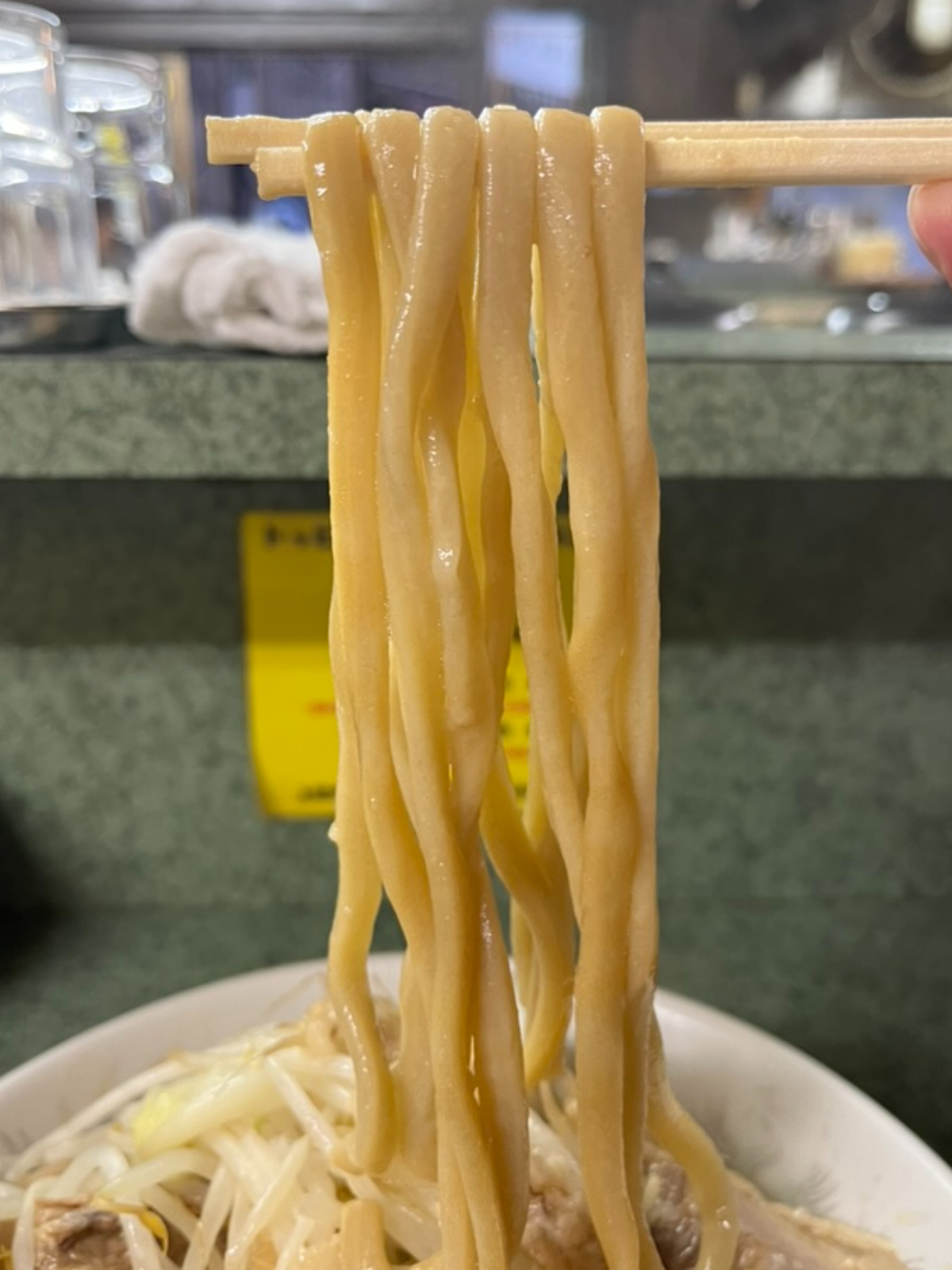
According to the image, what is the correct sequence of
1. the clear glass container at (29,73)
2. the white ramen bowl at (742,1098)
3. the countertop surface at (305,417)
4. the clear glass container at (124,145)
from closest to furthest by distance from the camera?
the white ramen bowl at (742,1098) < the countertop surface at (305,417) < the clear glass container at (29,73) < the clear glass container at (124,145)

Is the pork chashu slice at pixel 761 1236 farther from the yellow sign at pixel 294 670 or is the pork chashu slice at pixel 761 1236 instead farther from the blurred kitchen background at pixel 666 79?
the blurred kitchen background at pixel 666 79

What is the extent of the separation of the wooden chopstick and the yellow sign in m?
0.45

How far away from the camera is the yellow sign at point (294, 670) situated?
896mm

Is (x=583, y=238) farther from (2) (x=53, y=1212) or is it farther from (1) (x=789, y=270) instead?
(1) (x=789, y=270)

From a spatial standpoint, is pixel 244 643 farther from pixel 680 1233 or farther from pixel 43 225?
pixel 680 1233

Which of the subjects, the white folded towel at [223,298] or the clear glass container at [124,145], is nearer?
the white folded towel at [223,298]

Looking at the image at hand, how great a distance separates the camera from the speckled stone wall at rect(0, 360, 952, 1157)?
890 mm

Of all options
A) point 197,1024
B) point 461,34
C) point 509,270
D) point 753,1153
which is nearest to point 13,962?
point 197,1024

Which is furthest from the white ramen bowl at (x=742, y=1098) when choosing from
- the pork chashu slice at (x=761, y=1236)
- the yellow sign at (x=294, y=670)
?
the yellow sign at (x=294, y=670)

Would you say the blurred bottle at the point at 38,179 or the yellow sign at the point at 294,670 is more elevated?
the blurred bottle at the point at 38,179

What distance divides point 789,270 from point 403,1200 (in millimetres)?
2816

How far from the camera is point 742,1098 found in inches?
25.8

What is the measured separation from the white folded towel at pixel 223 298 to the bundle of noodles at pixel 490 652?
Result: 32 cm

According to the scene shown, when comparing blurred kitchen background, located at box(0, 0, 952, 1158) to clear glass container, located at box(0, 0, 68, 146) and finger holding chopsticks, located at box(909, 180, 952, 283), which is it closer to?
clear glass container, located at box(0, 0, 68, 146)
